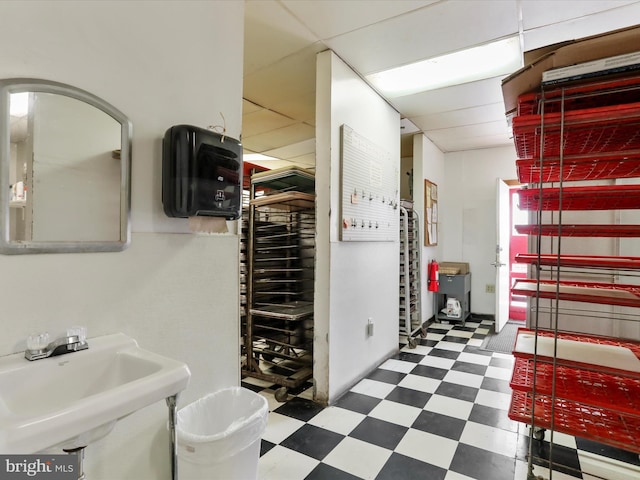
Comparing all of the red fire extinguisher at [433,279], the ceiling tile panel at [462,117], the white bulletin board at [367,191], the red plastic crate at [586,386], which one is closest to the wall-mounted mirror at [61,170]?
the white bulletin board at [367,191]

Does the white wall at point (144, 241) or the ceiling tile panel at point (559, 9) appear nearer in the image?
the white wall at point (144, 241)

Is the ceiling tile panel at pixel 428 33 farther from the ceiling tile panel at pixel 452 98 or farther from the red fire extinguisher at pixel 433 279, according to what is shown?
the red fire extinguisher at pixel 433 279

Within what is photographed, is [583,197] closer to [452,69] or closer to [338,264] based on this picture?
[338,264]

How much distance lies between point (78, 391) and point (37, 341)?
0.19 m

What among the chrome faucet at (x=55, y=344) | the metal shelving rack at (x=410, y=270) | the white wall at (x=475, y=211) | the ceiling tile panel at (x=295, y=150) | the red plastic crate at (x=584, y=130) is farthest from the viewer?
the white wall at (x=475, y=211)

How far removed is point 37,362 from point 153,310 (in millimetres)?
402

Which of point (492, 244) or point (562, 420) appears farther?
point (492, 244)

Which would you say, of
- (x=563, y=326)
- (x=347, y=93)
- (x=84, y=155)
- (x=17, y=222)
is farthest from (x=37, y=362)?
(x=563, y=326)

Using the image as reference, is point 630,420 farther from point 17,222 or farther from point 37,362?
point 17,222

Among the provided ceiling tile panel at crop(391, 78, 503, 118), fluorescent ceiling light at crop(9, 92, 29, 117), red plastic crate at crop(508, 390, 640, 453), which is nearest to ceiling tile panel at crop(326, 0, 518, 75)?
ceiling tile panel at crop(391, 78, 503, 118)

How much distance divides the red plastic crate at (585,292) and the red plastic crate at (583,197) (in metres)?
0.42

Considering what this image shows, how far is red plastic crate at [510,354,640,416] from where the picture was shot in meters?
1.56

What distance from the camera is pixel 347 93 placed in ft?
8.84

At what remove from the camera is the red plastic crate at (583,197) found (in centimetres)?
148
